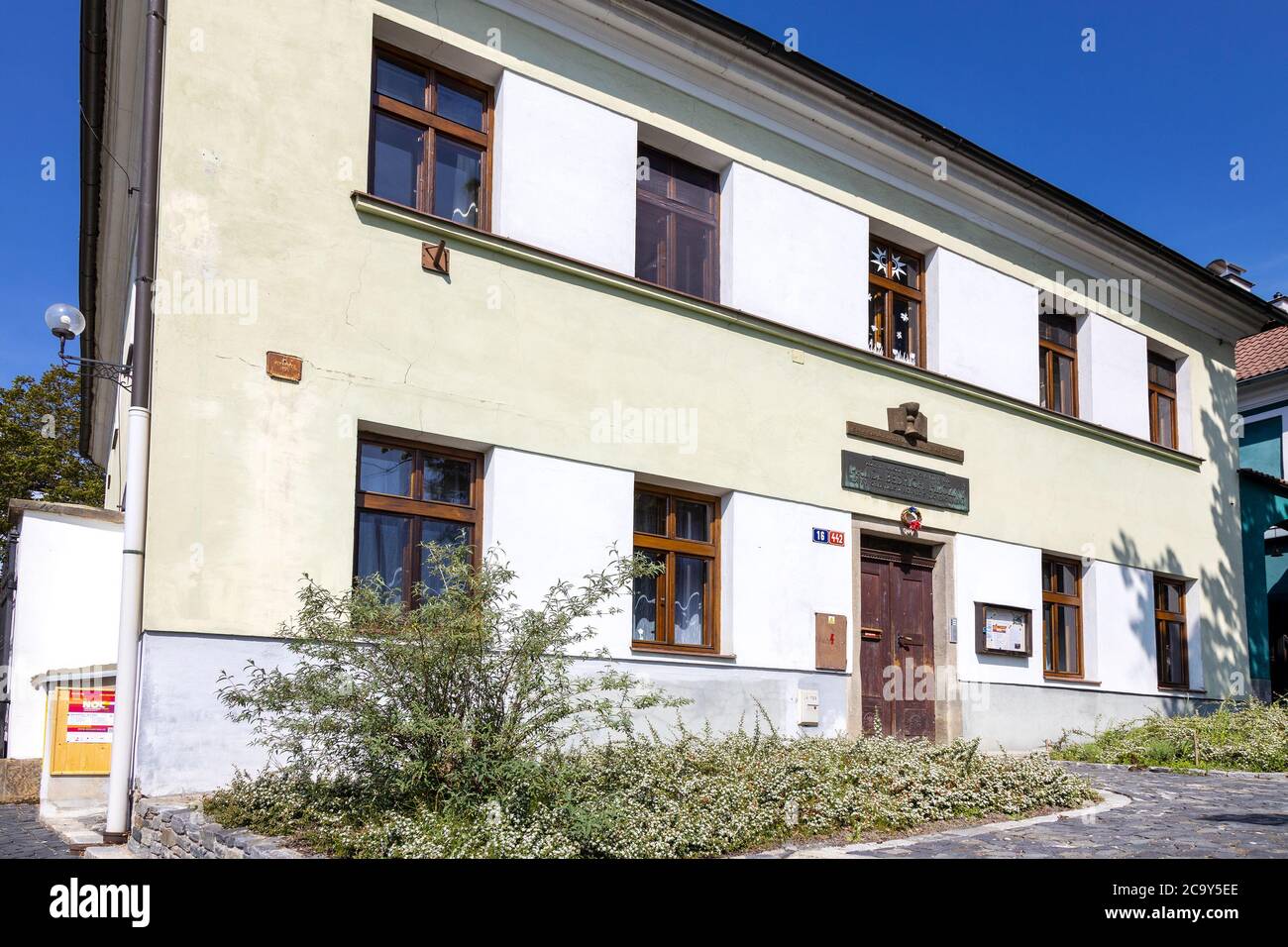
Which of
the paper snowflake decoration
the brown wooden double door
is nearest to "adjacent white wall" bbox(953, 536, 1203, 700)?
the brown wooden double door

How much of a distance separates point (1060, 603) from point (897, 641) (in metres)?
3.29

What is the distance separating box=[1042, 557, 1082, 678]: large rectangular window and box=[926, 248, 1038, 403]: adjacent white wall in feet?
7.29

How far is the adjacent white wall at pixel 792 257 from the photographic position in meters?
12.0

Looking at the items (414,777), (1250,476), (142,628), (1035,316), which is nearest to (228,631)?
(142,628)

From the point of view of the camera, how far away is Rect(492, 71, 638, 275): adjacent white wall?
1042 centimetres

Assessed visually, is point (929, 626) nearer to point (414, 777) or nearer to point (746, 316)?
point (746, 316)

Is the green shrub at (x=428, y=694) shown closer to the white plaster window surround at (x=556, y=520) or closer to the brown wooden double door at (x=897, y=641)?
the white plaster window surround at (x=556, y=520)

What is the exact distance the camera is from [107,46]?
35.9 ft

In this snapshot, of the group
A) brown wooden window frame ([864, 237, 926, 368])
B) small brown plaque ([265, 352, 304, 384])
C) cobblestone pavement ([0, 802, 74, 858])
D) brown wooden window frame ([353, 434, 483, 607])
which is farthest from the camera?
brown wooden window frame ([864, 237, 926, 368])

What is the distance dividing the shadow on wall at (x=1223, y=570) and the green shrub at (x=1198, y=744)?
3.10 m

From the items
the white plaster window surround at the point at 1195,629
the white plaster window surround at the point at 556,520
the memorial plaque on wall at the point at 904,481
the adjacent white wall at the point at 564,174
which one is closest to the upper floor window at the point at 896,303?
the memorial plaque on wall at the point at 904,481

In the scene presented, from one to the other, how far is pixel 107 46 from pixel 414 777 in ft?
26.3

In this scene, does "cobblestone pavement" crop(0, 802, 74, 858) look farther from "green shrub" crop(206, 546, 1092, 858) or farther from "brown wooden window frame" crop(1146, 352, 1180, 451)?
"brown wooden window frame" crop(1146, 352, 1180, 451)
